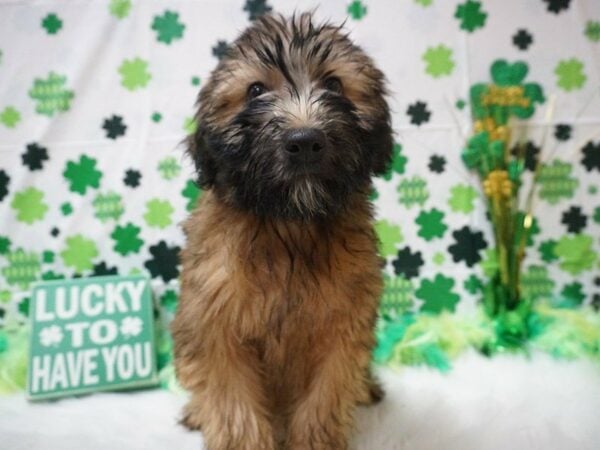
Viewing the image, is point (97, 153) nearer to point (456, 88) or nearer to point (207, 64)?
point (207, 64)

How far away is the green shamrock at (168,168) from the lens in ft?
7.97

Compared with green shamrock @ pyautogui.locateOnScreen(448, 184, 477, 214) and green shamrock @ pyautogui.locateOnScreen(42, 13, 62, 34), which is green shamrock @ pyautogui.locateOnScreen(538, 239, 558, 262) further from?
green shamrock @ pyautogui.locateOnScreen(42, 13, 62, 34)

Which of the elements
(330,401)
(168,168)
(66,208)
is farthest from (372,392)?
(66,208)

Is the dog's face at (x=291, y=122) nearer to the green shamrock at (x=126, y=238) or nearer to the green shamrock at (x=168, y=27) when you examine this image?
the green shamrock at (x=168, y=27)

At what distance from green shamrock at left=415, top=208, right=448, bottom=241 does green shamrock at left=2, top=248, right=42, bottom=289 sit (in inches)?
70.2

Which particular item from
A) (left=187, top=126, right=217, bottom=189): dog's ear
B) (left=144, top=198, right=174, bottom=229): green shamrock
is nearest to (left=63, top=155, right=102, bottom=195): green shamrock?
(left=144, top=198, right=174, bottom=229): green shamrock

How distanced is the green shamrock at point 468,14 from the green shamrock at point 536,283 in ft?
3.90

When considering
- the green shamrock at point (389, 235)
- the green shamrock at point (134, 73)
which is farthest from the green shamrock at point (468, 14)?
the green shamrock at point (134, 73)

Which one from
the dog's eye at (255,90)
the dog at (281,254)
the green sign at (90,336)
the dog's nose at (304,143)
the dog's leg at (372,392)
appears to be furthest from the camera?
the green sign at (90,336)

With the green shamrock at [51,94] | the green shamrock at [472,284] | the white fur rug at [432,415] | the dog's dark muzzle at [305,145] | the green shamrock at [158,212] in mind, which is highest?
the green shamrock at [51,94]

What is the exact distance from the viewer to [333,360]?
160 centimetres

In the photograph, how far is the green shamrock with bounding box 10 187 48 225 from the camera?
7.77 feet

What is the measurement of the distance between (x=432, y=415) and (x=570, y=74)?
5.55 ft

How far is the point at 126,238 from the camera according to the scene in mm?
2443
